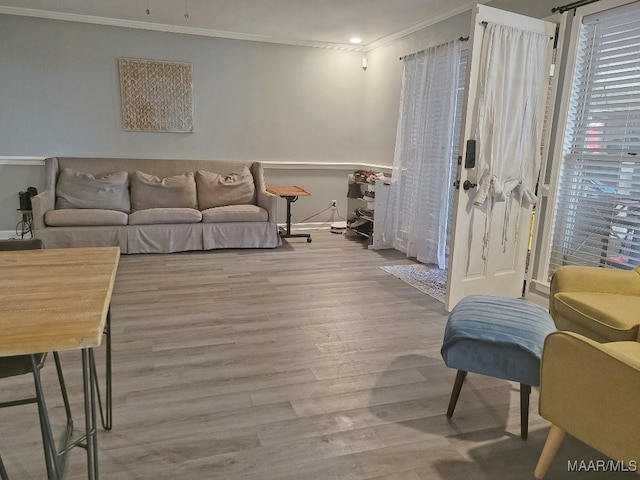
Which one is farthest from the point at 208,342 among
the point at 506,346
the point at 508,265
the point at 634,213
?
the point at 634,213

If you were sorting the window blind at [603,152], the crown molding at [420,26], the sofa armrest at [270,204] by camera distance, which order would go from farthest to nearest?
the sofa armrest at [270,204]
the crown molding at [420,26]
the window blind at [603,152]

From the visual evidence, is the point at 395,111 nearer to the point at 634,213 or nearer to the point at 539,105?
the point at 539,105

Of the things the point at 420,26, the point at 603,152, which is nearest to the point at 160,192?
the point at 420,26

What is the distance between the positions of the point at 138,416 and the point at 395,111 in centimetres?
449

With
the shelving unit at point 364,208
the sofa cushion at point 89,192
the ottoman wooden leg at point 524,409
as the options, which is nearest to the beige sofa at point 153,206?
the sofa cushion at point 89,192

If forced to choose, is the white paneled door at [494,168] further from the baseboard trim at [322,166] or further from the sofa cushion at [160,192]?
the sofa cushion at [160,192]

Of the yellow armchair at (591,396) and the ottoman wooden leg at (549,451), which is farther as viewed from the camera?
the ottoman wooden leg at (549,451)

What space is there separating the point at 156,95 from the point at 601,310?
5.02 m

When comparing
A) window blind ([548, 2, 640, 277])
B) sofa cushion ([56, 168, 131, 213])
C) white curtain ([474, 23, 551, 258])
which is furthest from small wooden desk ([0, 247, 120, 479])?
sofa cushion ([56, 168, 131, 213])

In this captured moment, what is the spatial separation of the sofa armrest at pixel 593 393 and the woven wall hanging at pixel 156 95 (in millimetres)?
5013

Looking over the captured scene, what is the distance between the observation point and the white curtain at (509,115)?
9.98 ft

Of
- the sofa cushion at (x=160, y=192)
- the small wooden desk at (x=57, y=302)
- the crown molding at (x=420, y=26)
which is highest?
the crown molding at (x=420, y=26)

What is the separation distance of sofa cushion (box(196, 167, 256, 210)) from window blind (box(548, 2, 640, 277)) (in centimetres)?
337

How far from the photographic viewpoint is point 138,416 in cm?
200
